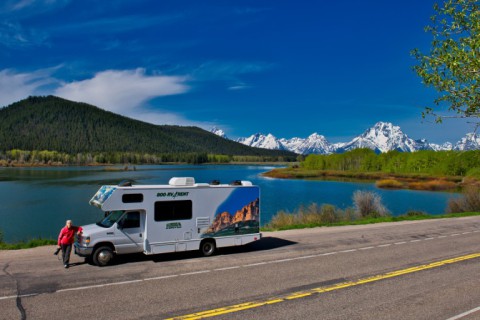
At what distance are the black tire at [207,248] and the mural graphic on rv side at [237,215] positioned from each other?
12.4 inches

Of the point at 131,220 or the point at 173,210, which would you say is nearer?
the point at 131,220

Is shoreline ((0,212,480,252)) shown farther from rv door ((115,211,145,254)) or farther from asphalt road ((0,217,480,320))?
rv door ((115,211,145,254))

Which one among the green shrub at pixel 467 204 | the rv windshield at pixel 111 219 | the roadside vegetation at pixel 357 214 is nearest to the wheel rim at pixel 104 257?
the rv windshield at pixel 111 219

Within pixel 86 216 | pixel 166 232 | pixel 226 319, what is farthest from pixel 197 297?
pixel 86 216

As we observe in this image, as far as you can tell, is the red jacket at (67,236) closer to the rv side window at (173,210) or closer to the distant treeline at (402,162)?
the rv side window at (173,210)

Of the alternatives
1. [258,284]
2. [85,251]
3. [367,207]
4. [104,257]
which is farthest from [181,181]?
[367,207]

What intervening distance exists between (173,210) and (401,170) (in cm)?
13384

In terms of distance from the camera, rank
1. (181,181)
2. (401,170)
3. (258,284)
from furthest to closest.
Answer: (401,170), (181,181), (258,284)

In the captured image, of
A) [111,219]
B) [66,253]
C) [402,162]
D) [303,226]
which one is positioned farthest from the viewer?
[402,162]

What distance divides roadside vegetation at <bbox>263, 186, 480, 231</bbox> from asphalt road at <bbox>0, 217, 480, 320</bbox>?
9402mm

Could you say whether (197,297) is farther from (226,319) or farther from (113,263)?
(113,263)

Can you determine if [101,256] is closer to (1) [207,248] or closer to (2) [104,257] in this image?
(2) [104,257]

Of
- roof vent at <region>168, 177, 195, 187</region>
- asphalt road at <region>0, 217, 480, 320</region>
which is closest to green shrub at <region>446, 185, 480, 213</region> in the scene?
asphalt road at <region>0, 217, 480, 320</region>

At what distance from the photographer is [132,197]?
1388 centimetres
